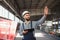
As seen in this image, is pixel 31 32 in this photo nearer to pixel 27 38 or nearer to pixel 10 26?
pixel 27 38

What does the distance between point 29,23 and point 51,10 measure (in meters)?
28.0

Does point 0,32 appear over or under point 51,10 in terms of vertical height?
under

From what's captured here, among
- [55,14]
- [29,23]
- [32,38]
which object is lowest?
[32,38]

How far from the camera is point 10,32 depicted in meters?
4.07

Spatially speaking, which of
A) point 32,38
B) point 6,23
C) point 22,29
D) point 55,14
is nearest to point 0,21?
point 6,23

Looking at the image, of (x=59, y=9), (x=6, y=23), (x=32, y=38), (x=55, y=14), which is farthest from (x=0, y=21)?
(x=55, y=14)

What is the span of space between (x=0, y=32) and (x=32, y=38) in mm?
641

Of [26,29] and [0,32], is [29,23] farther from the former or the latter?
[0,32]

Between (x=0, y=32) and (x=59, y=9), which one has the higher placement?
(x=59, y=9)

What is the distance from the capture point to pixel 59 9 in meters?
30.4

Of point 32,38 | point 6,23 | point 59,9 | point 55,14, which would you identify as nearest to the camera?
point 32,38

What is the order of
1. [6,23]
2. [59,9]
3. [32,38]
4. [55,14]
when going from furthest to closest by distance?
[55,14] → [59,9] → [6,23] → [32,38]

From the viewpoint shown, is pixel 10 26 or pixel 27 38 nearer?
pixel 27 38

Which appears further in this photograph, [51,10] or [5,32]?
[51,10]
